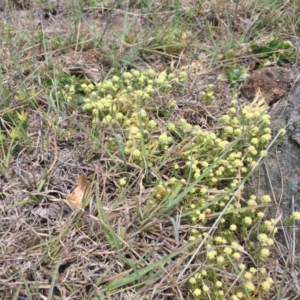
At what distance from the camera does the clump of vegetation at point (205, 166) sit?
1.55m

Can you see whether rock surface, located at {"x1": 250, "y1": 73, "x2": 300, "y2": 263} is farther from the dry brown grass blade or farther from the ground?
the dry brown grass blade

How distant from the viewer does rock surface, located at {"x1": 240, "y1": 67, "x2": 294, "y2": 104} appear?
2.14m

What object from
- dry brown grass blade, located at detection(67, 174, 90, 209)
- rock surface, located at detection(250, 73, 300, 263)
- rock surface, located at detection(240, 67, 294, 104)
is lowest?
dry brown grass blade, located at detection(67, 174, 90, 209)

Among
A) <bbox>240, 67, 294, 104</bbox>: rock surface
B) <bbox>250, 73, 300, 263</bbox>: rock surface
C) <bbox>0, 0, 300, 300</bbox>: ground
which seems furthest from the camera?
<bbox>240, 67, 294, 104</bbox>: rock surface

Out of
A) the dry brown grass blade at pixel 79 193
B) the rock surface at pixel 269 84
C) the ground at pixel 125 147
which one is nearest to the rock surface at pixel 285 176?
the ground at pixel 125 147

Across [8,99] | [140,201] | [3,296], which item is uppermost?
[8,99]

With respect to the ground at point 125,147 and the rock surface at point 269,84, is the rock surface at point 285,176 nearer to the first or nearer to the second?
the ground at point 125,147

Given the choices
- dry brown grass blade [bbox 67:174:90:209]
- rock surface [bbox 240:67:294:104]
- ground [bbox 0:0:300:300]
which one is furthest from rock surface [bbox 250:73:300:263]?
dry brown grass blade [bbox 67:174:90:209]

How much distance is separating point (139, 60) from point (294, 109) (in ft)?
2.75

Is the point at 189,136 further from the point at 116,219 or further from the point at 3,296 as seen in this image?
the point at 3,296

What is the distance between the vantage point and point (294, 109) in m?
1.98

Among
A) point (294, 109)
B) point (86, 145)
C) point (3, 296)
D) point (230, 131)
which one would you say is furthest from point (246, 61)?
point (3, 296)

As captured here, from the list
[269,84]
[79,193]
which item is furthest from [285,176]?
[79,193]

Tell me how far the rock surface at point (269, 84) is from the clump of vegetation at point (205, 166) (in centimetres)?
14
